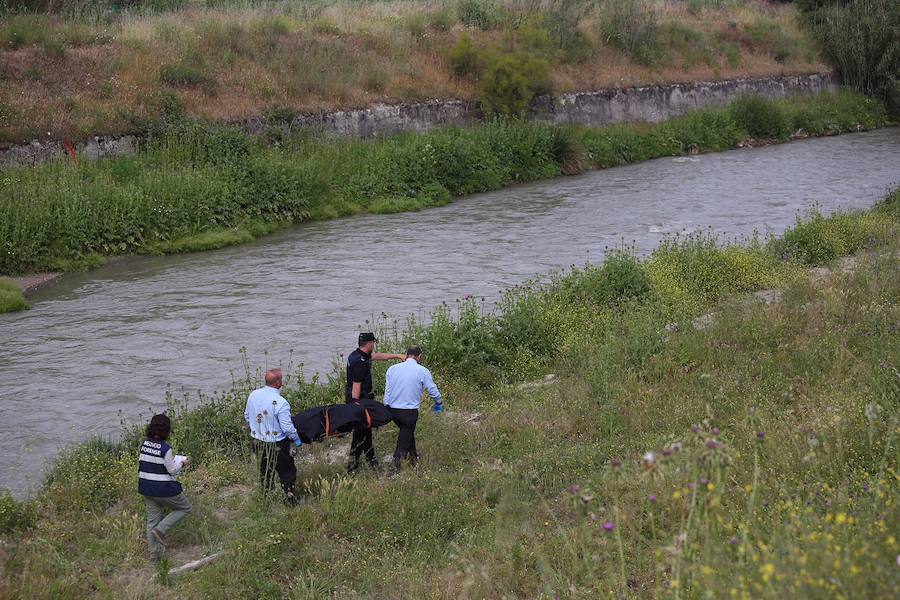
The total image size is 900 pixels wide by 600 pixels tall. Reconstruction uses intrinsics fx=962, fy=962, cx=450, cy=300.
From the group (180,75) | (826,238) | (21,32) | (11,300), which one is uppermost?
(21,32)

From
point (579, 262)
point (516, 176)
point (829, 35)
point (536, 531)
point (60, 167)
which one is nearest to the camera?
point (536, 531)

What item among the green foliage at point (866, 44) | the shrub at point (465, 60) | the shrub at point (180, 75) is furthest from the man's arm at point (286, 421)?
the green foliage at point (866, 44)

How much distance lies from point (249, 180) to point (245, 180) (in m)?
0.10

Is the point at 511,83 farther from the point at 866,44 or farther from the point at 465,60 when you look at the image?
the point at 866,44

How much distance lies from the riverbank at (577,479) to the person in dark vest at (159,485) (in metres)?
0.23

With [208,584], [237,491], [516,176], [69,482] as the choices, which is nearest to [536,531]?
[208,584]

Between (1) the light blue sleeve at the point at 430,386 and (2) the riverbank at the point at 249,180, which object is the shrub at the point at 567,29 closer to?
(2) the riverbank at the point at 249,180

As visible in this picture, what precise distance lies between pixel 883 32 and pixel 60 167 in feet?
110

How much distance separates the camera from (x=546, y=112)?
107ft

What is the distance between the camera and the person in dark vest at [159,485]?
838 centimetres

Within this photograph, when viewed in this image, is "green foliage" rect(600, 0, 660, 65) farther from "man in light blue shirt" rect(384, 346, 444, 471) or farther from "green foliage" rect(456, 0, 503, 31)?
"man in light blue shirt" rect(384, 346, 444, 471)

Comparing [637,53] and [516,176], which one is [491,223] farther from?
[637,53]

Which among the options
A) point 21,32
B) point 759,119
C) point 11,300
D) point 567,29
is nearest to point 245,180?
point 11,300

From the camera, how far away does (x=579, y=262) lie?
61.3ft
